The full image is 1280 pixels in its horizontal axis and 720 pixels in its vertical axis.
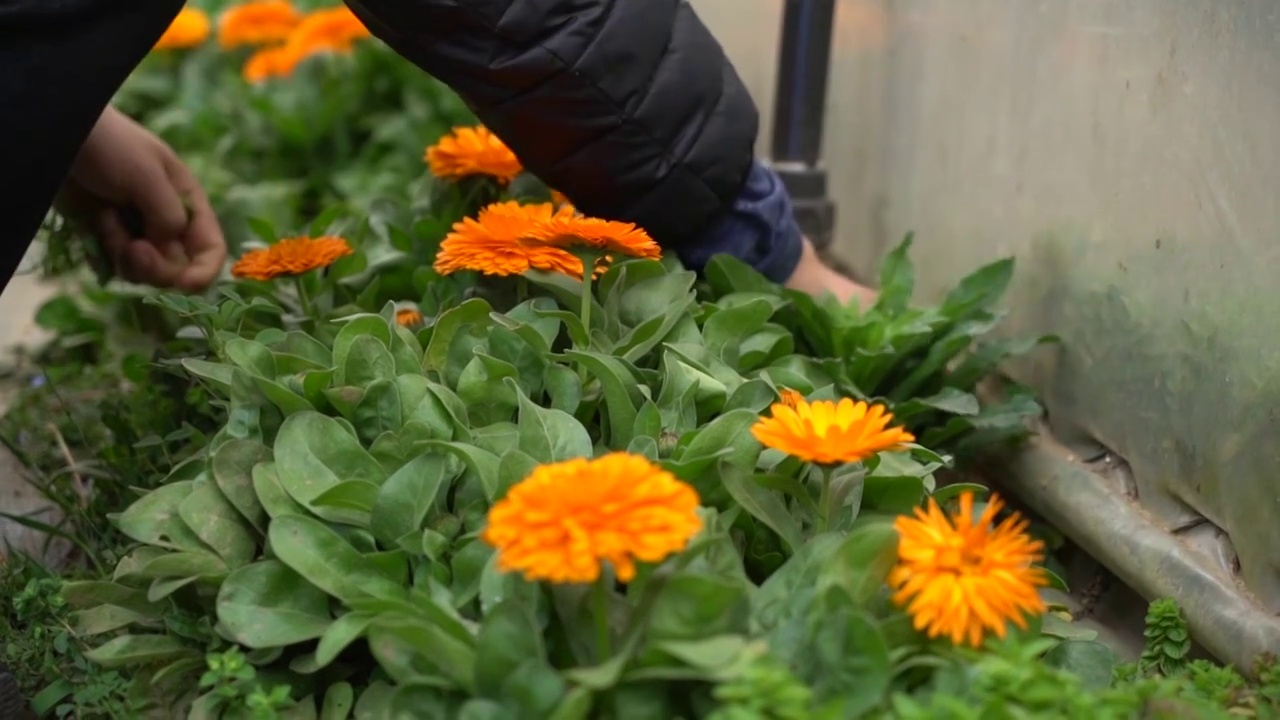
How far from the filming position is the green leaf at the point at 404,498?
1066mm

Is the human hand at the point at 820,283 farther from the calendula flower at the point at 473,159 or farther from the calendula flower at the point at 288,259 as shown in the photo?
the calendula flower at the point at 288,259

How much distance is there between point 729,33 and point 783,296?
3.38 feet

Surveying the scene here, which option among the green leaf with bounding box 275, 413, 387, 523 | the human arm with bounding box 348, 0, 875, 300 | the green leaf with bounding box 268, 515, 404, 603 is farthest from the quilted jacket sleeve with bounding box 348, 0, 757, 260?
the green leaf with bounding box 268, 515, 404, 603

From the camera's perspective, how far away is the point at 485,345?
1282 millimetres

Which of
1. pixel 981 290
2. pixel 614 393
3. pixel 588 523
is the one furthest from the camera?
pixel 981 290

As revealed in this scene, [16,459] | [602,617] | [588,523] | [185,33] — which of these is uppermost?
[588,523]

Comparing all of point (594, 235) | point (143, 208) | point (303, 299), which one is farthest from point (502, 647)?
point (143, 208)

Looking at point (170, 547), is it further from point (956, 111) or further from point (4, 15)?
point (956, 111)

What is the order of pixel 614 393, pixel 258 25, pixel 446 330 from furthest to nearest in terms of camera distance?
pixel 258 25 → pixel 446 330 → pixel 614 393

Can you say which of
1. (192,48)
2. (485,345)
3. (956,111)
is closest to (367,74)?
(192,48)

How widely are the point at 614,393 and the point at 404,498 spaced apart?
0.74 feet

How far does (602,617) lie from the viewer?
0.88m

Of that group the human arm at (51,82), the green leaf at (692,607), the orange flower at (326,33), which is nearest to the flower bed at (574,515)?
the green leaf at (692,607)

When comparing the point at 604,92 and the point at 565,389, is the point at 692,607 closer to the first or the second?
the point at 565,389
